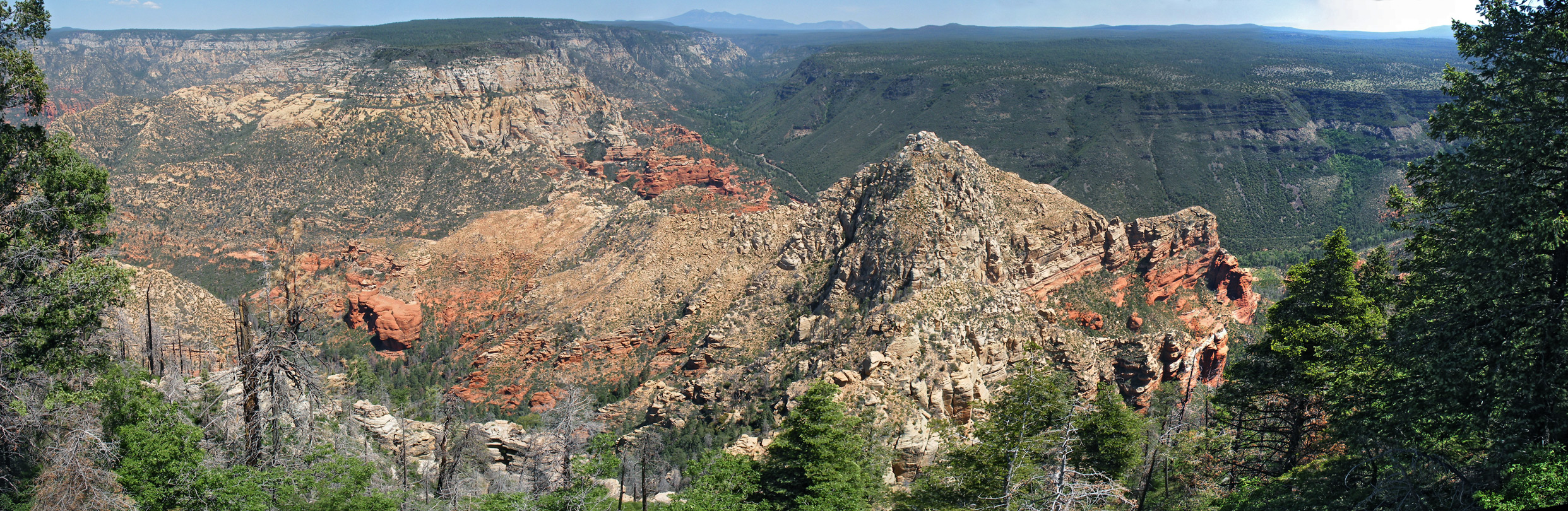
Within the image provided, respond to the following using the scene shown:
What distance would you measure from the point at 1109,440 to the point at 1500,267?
13.4 m

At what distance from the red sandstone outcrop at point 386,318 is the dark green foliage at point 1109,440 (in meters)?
63.4

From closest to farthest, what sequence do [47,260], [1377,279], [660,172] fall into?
[47,260] → [1377,279] → [660,172]

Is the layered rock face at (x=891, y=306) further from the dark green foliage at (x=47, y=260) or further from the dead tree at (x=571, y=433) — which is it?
the dark green foliage at (x=47, y=260)

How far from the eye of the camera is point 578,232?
293ft

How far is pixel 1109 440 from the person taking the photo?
86.6 ft

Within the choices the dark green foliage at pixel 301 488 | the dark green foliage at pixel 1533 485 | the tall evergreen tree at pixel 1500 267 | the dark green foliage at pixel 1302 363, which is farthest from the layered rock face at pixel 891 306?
the dark green foliage at pixel 1533 485

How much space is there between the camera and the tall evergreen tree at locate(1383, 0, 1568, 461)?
14.2m

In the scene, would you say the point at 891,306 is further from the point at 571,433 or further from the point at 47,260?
the point at 47,260

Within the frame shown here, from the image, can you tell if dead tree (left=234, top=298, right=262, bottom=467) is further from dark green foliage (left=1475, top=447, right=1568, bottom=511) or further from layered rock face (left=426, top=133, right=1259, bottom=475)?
layered rock face (left=426, top=133, right=1259, bottom=475)

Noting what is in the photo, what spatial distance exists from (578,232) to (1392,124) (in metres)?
193

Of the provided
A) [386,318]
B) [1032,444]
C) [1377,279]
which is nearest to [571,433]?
[1032,444]

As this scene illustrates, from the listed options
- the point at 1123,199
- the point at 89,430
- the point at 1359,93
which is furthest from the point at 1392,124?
the point at 89,430

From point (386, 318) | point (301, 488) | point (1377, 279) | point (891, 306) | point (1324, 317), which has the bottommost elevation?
point (386, 318)

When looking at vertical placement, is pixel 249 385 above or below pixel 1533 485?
below
